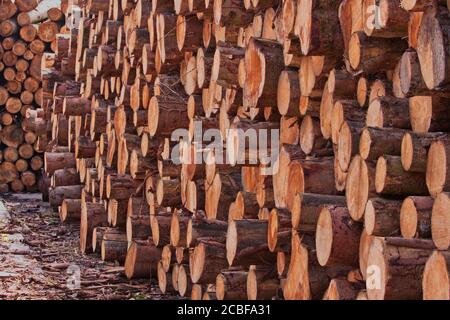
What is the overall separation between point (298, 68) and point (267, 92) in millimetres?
175

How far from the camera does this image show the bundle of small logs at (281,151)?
285 centimetres

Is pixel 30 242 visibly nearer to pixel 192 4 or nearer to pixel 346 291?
pixel 192 4

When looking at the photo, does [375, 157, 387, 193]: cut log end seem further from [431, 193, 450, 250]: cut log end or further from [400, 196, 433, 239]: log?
[431, 193, 450, 250]: cut log end

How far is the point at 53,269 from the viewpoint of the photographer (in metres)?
6.16

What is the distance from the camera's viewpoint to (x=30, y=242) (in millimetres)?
7141

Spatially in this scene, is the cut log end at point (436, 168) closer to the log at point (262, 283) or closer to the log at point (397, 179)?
the log at point (397, 179)

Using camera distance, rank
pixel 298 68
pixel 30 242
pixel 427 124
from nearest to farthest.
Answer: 1. pixel 427 124
2. pixel 298 68
3. pixel 30 242

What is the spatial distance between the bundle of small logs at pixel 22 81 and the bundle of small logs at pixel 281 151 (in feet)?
13.2

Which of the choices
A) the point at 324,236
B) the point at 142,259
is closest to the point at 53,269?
the point at 142,259

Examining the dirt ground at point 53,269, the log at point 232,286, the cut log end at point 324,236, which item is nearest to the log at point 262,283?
the log at point 232,286

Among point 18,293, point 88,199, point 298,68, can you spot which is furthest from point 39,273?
point 298,68

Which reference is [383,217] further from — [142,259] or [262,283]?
[142,259]

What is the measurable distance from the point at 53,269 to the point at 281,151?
2821mm

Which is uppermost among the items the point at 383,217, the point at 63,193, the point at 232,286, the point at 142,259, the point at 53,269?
the point at 383,217
